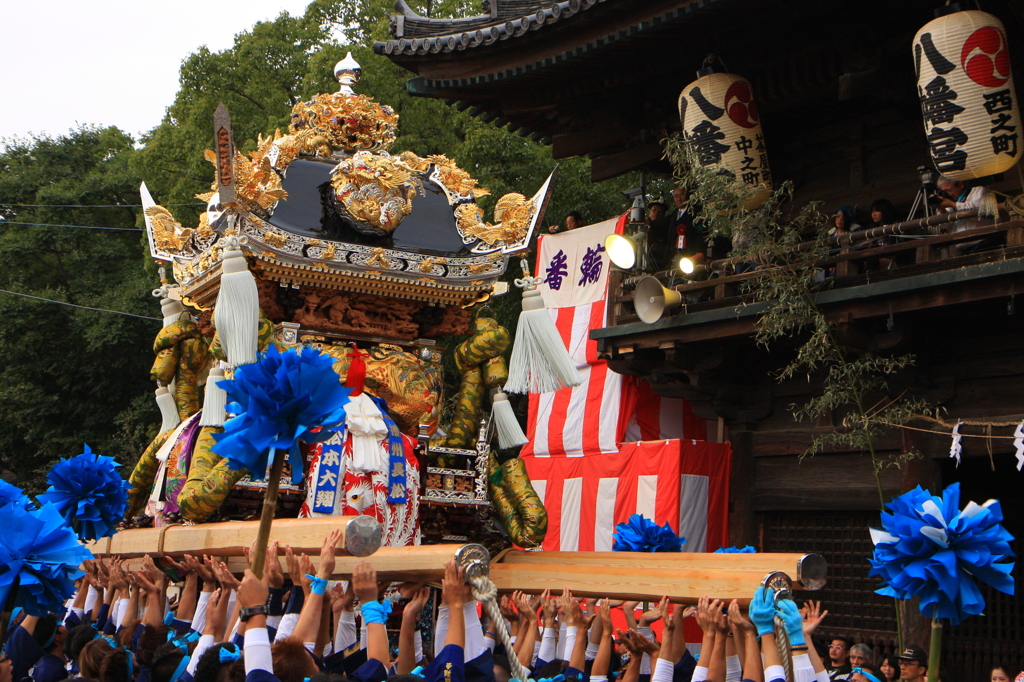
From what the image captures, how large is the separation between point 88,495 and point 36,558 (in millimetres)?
2551

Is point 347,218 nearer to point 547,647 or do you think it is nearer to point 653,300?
point 547,647

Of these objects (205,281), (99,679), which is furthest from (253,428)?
(205,281)

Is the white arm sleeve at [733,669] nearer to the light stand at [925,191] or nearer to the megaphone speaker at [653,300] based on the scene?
the light stand at [925,191]

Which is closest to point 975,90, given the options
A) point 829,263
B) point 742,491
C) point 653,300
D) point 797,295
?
point 829,263

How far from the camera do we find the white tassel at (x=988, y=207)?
25.1 feet

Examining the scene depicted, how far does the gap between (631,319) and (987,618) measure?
12.7ft

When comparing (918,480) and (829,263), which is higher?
(829,263)

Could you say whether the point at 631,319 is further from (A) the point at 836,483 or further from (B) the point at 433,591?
(B) the point at 433,591

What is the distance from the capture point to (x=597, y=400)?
1152 cm

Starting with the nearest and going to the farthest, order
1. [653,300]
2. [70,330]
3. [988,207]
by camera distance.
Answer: [988,207] < [653,300] < [70,330]

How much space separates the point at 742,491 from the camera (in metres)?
10.1

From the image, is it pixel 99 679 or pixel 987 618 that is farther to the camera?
pixel 987 618

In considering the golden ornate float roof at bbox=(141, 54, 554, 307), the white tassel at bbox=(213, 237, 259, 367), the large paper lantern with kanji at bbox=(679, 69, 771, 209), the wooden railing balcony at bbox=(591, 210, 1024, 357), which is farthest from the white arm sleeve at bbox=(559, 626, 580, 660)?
the large paper lantern with kanji at bbox=(679, 69, 771, 209)

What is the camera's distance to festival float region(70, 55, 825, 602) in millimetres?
5973
